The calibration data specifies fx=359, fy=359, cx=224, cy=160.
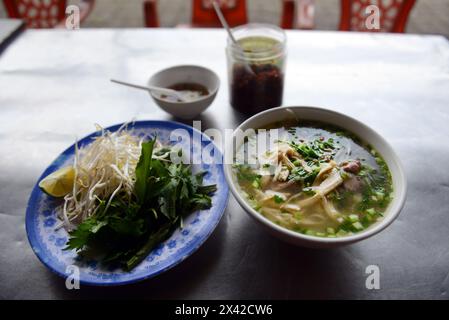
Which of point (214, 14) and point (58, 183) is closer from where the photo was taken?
point (58, 183)

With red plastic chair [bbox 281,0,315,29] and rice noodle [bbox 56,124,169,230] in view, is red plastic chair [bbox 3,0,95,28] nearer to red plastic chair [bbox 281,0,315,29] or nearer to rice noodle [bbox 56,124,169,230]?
red plastic chair [bbox 281,0,315,29]

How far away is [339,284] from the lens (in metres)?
1.12

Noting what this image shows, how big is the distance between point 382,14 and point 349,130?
2.00 meters

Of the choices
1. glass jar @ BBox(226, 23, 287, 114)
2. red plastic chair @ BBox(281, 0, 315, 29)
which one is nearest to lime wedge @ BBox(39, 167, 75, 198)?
glass jar @ BBox(226, 23, 287, 114)

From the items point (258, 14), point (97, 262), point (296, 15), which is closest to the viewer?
point (97, 262)

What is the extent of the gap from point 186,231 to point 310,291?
431 millimetres

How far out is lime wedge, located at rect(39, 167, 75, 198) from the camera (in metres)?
1.29

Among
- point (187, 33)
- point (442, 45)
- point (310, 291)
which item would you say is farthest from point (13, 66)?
point (442, 45)

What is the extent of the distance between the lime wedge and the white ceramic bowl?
620 millimetres

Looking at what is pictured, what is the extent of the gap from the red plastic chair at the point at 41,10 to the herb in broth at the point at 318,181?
2452 mm

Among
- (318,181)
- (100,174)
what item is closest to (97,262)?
(100,174)

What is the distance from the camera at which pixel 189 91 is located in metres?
1.76

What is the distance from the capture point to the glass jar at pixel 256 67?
1609mm

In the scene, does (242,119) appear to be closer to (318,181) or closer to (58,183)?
(318,181)
